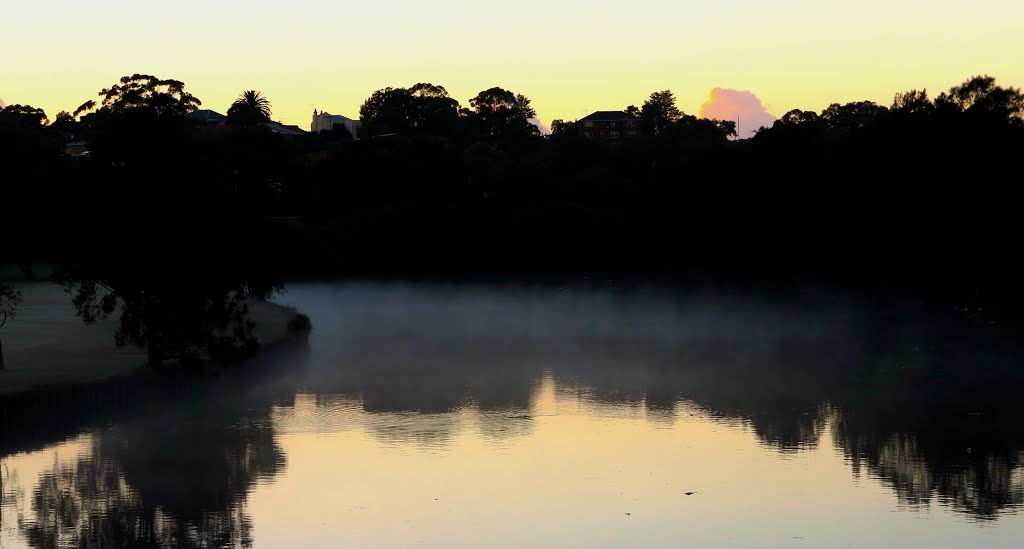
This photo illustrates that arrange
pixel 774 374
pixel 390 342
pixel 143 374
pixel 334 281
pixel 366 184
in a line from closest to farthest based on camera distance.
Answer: pixel 143 374
pixel 774 374
pixel 390 342
pixel 334 281
pixel 366 184

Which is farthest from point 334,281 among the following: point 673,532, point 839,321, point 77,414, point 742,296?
point 673,532

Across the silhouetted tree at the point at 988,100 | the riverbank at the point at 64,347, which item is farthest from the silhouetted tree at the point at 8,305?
the silhouetted tree at the point at 988,100

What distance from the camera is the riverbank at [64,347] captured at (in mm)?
47219

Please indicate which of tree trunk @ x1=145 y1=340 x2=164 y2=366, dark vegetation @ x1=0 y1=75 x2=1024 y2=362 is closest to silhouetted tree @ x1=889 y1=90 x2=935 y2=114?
dark vegetation @ x1=0 y1=75 x2=1024 y2=362

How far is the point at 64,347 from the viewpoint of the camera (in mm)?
57594

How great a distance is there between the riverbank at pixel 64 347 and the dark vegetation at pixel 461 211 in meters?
1.70

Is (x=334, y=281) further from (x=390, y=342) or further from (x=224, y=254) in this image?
(x=224, y=254)

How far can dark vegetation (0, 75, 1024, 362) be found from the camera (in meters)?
50.2

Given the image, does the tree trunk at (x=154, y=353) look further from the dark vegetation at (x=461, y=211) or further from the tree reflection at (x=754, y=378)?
the tree reflection at (x=754, y=378)

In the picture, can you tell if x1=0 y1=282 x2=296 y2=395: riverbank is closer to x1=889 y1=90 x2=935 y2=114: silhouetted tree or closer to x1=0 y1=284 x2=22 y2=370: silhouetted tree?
x1=0 y1=284 x2=22 y2=370: silhouetted tree

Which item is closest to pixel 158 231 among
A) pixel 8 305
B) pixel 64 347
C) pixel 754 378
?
pixel 64 347

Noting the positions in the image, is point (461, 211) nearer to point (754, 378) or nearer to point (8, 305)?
point (8, 305)

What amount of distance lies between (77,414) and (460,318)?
56.9 meters

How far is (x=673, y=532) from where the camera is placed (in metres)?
31.0
